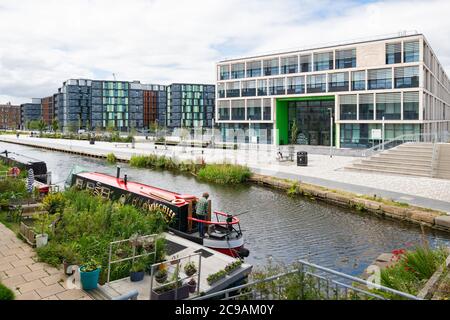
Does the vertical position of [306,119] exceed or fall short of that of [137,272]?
it exceeds it

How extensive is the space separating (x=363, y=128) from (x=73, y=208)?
39329mm

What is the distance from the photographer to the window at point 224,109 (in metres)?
60.2

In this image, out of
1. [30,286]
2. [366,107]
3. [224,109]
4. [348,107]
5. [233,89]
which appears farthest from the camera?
[224,109]

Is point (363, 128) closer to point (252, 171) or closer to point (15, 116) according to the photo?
point (252, 171)

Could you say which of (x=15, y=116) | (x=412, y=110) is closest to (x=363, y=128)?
(x=412, y=110)

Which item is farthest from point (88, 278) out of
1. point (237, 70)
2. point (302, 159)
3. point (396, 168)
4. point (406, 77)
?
point (237, 70)

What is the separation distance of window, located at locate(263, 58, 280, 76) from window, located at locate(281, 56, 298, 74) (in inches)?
37.1

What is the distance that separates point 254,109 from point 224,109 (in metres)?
6.06

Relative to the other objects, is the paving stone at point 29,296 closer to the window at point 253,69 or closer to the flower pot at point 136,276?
the flower pot at point 136,276

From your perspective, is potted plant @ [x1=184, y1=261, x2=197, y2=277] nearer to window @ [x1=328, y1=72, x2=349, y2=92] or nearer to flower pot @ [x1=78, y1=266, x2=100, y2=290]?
flower pot @ [x1=78, y1=266, x2=100, y2=290]

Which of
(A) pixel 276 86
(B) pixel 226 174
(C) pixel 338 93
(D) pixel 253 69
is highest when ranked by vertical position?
(D) pixel 253 69

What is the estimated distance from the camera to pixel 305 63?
51.0m

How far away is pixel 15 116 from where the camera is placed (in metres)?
184

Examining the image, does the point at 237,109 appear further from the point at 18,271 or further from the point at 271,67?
the point at 18,271
